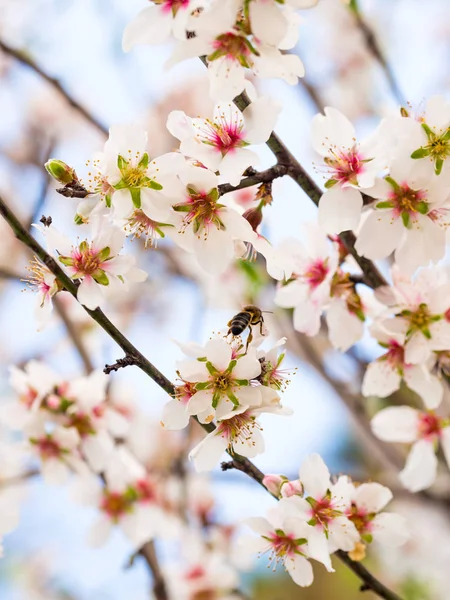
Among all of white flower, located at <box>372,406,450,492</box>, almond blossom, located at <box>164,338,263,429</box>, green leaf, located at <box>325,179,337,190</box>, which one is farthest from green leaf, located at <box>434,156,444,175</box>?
white flower, located at <box>372,406,450,492</box>

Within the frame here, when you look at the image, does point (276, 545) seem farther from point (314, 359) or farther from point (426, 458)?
point (314, 359)

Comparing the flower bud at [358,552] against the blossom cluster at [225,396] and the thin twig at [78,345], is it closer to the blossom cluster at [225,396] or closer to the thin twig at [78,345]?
the blossom cluster at [225,396]

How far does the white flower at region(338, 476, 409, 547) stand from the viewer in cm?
106

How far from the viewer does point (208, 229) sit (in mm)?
954

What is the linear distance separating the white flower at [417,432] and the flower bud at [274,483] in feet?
1.48

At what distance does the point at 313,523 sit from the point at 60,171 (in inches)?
23.2

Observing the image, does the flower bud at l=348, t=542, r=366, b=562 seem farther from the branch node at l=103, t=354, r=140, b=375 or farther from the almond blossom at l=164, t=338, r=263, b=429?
the branch node at l=103, t=354, r=140, b=375

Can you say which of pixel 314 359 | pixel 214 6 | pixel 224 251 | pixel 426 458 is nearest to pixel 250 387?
pixel 224 251

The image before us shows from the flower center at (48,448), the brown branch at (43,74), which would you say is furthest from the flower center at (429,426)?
the brown branch at (43,74)

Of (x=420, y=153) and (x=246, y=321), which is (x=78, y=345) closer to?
(x=246, y=321)

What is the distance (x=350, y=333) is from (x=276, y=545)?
385mm

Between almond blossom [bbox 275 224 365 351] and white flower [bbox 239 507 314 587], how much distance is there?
33cm

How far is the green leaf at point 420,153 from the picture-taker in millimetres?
927

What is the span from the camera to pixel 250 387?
876mm
